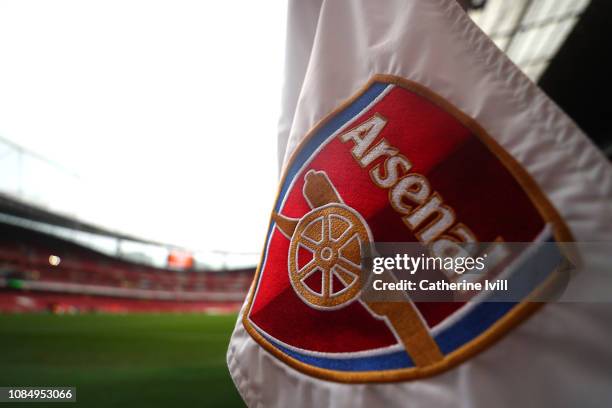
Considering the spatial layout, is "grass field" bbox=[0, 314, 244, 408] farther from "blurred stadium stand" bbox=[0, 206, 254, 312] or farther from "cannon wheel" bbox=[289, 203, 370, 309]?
"blurred stadium stand" bbox=[0, 206, 254, 312]

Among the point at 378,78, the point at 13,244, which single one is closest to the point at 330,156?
the point at 378,78

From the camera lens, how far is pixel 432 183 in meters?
0.30

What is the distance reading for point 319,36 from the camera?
416mm

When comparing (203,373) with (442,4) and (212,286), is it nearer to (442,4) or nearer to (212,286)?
(442,4)

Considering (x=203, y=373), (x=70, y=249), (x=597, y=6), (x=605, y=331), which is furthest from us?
(x=70, y=249)

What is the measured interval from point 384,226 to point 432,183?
0.19 feet

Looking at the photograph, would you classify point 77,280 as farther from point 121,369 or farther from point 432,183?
point 432,183

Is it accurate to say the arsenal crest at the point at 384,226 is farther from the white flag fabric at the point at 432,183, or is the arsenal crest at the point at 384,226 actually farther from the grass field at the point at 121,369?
the grass field at the point at 121,369

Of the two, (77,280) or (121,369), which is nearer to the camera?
(121,369)

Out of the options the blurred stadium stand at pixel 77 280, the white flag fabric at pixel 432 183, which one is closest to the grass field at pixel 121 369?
the white flag fabric at pixel 432 183

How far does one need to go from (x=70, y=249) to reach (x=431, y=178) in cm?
1510

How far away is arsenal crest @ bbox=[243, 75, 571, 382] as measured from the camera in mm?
269

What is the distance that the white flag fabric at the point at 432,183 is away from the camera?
9.5 inches

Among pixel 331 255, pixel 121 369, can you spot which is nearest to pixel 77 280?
pixel 121 369
